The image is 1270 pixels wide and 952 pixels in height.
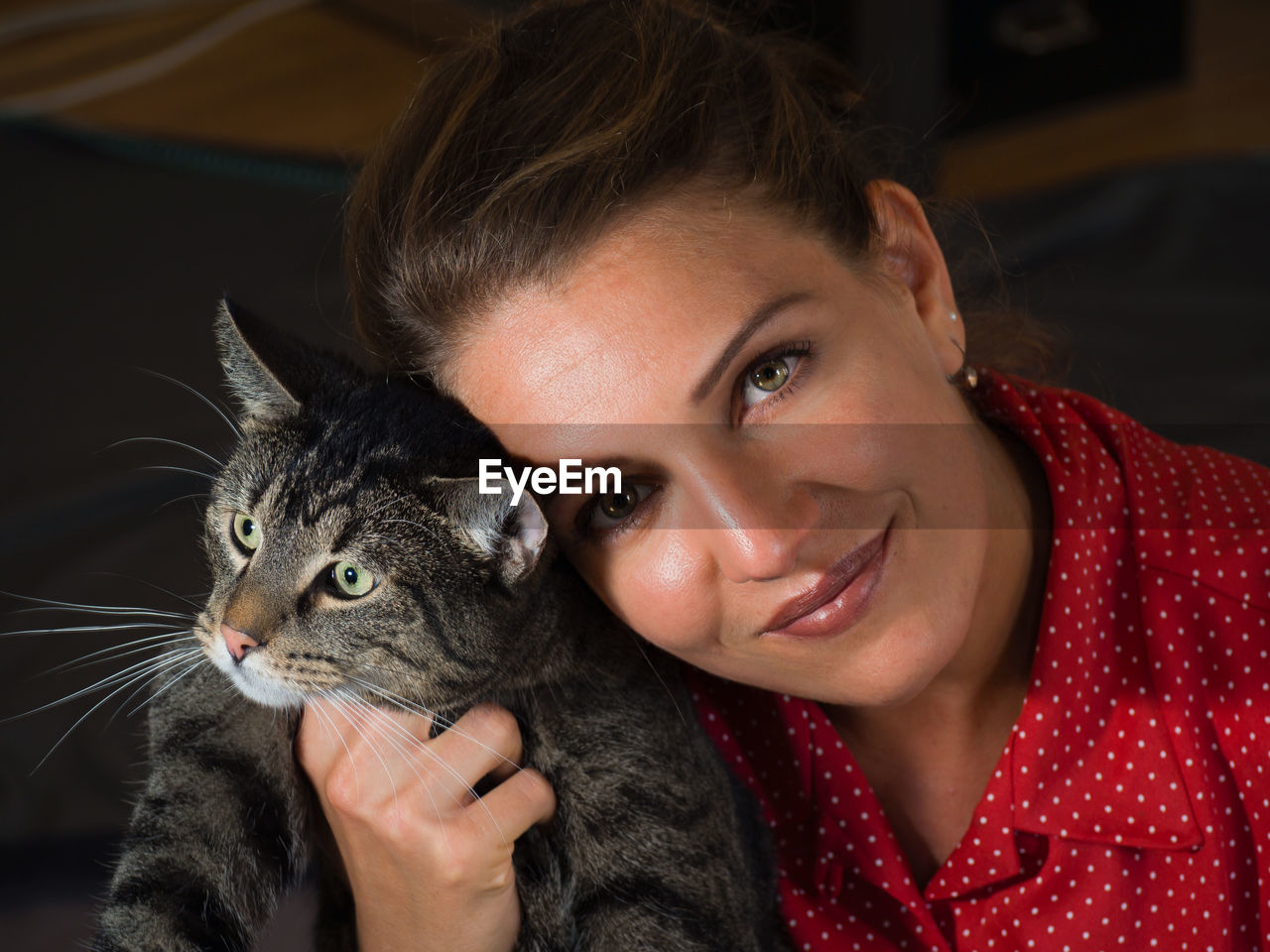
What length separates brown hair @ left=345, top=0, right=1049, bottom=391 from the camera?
1018mm

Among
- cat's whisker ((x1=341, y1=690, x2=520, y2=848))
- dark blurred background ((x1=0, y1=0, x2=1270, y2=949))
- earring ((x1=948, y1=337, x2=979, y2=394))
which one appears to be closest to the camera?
cat's whisker ((x1=341, y1=690, x2=520, y2=848))

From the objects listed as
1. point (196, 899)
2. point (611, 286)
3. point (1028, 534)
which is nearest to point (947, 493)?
point (1028, 534)

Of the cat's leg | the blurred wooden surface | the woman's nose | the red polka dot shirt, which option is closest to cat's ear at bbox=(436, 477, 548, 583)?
the woman's nose

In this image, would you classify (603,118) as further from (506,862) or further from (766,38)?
(506,862)

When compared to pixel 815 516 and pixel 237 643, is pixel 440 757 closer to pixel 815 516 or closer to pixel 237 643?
pixel 237 643

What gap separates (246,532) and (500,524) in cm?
28

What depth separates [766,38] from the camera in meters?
1.38

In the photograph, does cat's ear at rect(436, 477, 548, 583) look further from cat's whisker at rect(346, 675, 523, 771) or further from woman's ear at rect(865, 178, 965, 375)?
woman's ear at rect(865, 178, 965, 375)

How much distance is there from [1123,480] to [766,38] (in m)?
0.66

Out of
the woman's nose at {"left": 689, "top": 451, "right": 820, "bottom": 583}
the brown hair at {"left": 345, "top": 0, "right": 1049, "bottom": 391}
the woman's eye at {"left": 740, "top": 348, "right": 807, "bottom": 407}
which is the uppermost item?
the brown hair at {"left": 345, "top": 0, "right": 1049, "bottom": 391}

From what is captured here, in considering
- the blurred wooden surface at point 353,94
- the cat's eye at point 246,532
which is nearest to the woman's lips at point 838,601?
the cat's eye at point 246,532

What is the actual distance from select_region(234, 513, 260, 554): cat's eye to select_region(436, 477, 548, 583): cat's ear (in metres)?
0.20

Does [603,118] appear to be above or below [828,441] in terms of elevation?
above

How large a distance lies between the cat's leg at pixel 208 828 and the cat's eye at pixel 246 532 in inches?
5.4
